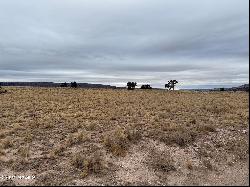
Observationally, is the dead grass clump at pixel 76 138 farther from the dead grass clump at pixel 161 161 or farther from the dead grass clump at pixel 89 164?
the dead grass clump at pixel 161 161

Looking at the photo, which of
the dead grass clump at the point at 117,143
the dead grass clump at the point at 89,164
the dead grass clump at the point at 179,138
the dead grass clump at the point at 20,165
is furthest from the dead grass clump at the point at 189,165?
the dead grass clump at the point at 20,165

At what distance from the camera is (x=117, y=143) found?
→ 12672 mm

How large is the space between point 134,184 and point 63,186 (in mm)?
2062

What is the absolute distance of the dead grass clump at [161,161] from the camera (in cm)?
1047

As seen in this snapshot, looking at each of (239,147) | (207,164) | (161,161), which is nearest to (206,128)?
(239,147)

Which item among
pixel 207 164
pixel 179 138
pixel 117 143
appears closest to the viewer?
pixel 207 164

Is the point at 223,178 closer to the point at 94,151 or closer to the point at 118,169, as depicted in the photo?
the point at 118,169

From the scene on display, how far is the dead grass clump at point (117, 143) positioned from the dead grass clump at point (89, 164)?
0.73 meters

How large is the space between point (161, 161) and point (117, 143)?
239 centimetres

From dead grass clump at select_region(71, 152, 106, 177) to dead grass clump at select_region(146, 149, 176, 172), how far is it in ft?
5.55

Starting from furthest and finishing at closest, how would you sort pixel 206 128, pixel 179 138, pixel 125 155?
pixel 206 128 → pixel 179 138 → pixel 125 155

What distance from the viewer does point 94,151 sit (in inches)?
482

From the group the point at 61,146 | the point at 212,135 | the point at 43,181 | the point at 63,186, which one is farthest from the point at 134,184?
the point at 212,135

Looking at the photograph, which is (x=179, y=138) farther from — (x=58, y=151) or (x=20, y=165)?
(x=20, y=165)
